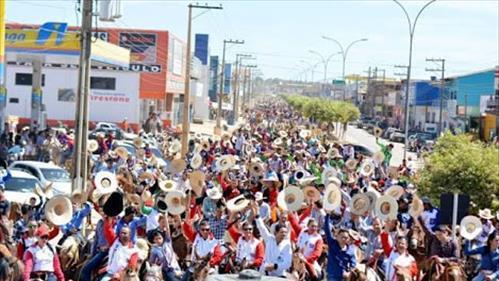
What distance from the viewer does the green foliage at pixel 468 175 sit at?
20.0 meters

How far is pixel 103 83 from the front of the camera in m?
62.8

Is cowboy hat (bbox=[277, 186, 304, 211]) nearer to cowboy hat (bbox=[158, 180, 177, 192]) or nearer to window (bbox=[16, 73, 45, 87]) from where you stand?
cowboy hat (bbox=[158, 180, 177, 192])

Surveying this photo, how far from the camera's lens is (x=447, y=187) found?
20406 millimetres

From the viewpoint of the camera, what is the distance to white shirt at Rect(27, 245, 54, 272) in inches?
436

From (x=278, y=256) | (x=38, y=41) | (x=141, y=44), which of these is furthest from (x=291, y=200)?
(x=141, y=44)

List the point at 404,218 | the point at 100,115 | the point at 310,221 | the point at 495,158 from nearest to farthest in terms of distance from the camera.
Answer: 1. the point at 310,221
2. the point at 404,218
3. the point at 495,158
4. the point at 100,115

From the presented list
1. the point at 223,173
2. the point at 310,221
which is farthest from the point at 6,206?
the point at 223,173

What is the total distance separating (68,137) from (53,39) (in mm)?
12512

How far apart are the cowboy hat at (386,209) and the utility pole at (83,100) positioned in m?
9.19

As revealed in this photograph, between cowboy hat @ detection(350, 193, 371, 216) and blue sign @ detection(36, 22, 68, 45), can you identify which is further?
blue sign @ detection(36, 22, 68, 45)

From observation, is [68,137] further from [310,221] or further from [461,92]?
[461,92]

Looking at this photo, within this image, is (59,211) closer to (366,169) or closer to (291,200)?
(291,200)

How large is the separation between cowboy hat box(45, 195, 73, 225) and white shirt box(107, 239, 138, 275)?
2.08m

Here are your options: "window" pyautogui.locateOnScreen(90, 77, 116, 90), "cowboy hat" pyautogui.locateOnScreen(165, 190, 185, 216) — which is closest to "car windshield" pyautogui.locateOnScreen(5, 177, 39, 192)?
"cowboy hat" pyautogui.locateOnScreen(165, 190, 185, 216)
